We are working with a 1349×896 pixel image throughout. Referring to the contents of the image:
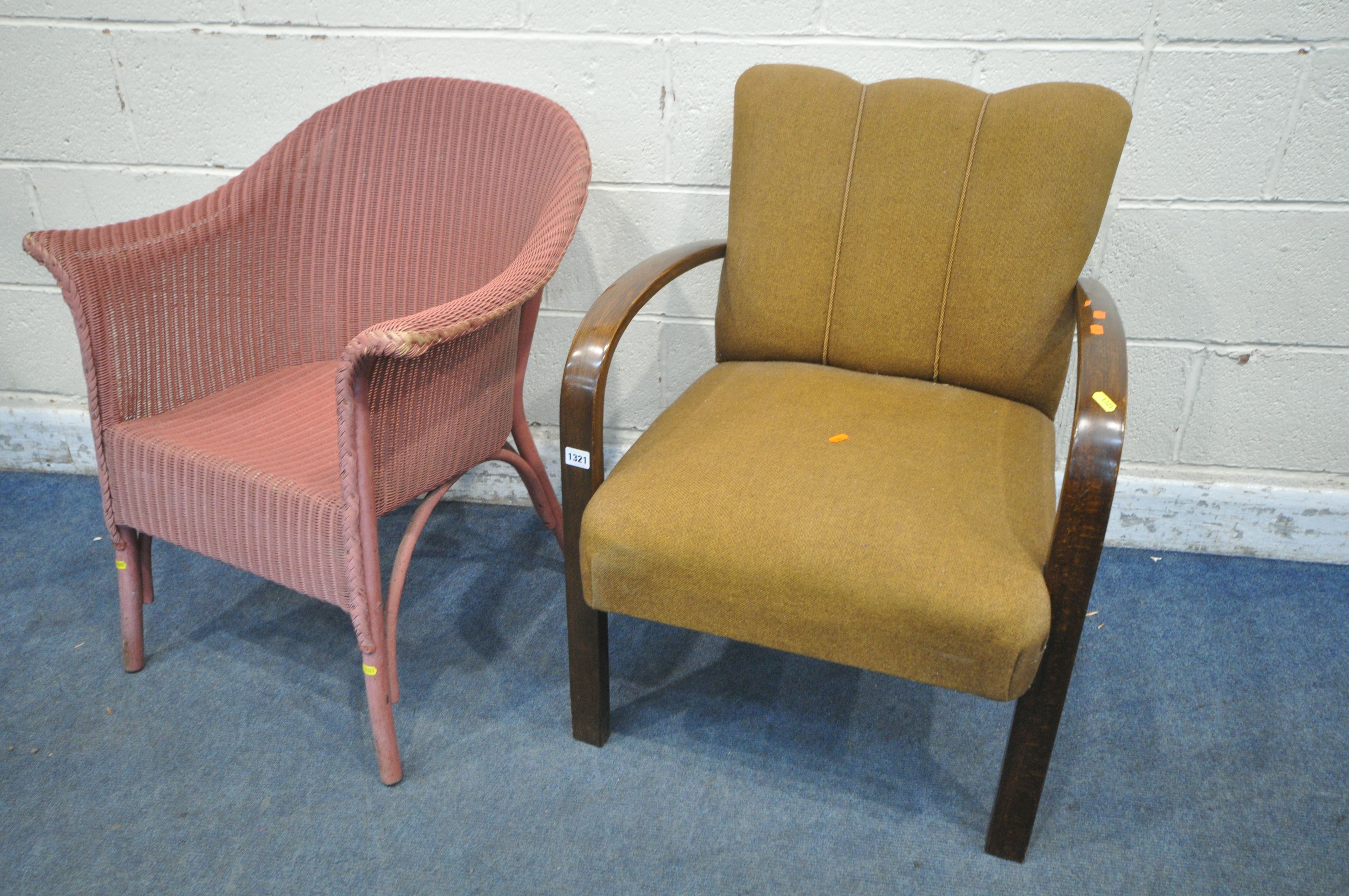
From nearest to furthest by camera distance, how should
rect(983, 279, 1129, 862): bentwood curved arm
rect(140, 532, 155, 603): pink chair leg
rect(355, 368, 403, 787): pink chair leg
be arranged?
rect(983, 279, 1129, 862): bentwood curved arm
rect(355, 368, 403, 787): pink chair leg
rect(140, 532, 155, 603): pink chair leg

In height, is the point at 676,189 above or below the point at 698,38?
below

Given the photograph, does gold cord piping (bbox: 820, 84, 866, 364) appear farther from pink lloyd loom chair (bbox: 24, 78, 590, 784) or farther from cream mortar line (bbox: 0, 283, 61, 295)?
cream mortar line (bbox: 0, 283, 61, 295)

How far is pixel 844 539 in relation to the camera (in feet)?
3.39

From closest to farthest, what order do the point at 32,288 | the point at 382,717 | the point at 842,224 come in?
the point at 382,717, the point at 842,224, the point at 32,288

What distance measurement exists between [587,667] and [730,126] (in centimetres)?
98

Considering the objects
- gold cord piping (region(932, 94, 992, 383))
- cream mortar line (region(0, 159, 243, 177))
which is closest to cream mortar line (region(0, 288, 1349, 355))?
cream mortar line (region(0, 159, 243, 177))

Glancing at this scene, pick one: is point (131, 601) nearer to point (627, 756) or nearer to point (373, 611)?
point (373, 611)

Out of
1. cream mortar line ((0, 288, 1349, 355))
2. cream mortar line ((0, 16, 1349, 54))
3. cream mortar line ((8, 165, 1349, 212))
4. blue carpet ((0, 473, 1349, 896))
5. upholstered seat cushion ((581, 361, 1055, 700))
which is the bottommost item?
blue carpet ((0, 473, 1349, 896))

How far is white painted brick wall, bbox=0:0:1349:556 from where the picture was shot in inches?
58.6

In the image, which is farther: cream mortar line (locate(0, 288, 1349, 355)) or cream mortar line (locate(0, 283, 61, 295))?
cream mortar line (locate(0, 283, 61, 295))

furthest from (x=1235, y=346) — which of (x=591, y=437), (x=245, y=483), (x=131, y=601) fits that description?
(x=131, y=601)

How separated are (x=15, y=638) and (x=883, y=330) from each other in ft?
5.27

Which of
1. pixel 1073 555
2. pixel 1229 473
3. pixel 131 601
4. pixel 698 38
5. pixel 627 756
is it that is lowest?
pixel 627 756

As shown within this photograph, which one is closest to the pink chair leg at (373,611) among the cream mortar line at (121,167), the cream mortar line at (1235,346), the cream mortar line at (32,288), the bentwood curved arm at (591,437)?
the bentwood curved arm at (591,437)
